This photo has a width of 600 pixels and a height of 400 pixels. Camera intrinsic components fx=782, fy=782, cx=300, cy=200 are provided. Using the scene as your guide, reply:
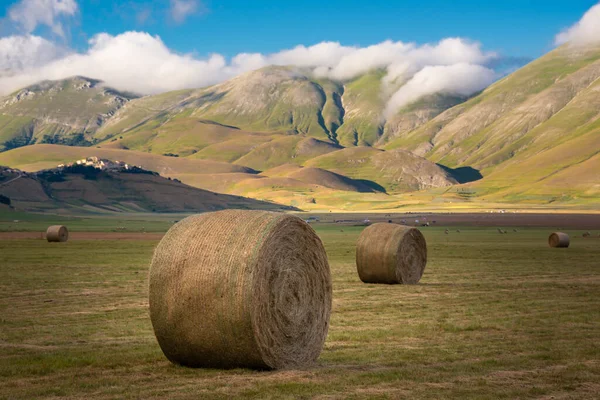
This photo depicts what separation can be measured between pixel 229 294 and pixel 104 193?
163 meters

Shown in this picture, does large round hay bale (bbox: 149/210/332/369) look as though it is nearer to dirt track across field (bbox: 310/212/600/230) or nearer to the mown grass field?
the mown grass field

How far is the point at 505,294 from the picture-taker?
2412 cm

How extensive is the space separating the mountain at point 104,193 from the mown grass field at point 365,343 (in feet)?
394

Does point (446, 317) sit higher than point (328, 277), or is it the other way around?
point (328, 277)

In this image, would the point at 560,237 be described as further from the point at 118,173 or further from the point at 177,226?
the point at 118,173

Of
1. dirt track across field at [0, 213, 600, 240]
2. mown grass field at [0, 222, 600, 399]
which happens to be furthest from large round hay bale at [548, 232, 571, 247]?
dirt track across field at [0, 213, 600, 240]

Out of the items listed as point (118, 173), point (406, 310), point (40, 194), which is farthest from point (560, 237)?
point (118, 173)

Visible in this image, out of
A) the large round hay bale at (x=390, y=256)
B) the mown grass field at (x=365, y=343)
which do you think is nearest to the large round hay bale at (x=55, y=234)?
the mown grass field at (x=365, y=343)

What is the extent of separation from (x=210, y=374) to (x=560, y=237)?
4145 centimetres

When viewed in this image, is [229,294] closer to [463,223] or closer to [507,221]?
[463,223]

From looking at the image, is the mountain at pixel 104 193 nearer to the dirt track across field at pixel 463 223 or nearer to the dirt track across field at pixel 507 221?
the dirt track across field at pixel 507 221

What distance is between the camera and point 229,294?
40.8ft

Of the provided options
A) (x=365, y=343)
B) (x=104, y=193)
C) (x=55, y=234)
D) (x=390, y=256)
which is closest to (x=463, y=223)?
(x=55, y=234)

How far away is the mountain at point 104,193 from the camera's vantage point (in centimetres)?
14973
